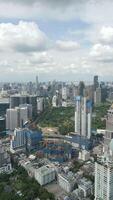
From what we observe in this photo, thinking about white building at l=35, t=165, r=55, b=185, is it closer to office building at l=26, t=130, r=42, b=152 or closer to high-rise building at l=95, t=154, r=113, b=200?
high-rise building at l=95, t=154, r=113, b=200

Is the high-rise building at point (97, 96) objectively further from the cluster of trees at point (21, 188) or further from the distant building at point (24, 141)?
the cluster of trees at point (21, 188)

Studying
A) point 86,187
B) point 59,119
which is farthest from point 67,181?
point 59,119

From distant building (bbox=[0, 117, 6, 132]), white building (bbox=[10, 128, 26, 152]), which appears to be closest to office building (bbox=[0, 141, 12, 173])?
white building (bbox=[10, 128, 26, 152])

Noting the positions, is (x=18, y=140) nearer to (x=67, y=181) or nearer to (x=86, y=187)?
(x=67, y=181)

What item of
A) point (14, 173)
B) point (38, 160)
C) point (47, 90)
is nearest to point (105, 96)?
point (47, 90)

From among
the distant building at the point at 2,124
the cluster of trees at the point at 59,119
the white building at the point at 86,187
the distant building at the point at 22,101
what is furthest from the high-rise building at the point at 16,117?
the white building at the point at 86,187

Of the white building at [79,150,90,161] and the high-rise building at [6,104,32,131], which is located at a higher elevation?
the high-rise building at [6,104,32,131]
